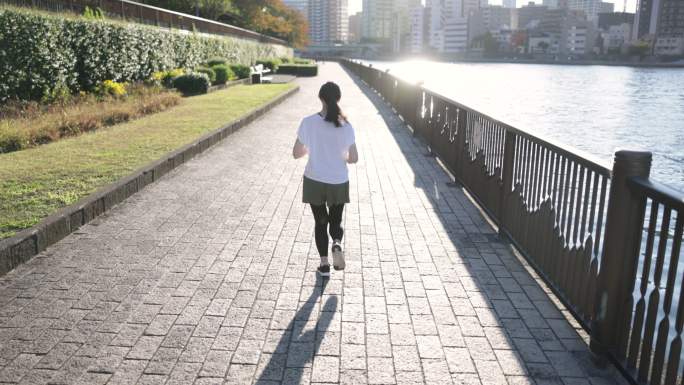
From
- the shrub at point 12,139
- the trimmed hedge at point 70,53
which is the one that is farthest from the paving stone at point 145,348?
the trimmed hedge at point 70,53

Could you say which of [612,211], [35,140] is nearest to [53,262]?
[612,211]

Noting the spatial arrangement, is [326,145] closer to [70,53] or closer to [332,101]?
[332,101]

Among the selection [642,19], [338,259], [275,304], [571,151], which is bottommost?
[275,304]

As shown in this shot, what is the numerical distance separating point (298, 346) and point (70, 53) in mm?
14561

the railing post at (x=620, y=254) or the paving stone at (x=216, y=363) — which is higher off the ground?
the railing post at (x=620, y=254)

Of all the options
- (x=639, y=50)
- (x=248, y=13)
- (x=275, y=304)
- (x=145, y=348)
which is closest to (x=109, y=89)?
(x=275, y=304)

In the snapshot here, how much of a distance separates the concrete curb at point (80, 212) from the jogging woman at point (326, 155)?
2.55 m

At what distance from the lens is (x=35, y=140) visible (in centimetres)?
1109

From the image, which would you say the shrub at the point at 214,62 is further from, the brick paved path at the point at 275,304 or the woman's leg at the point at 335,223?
the woman's leg at the point at 335,223

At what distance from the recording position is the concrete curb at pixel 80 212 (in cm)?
523

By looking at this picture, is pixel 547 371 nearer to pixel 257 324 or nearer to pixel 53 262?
pixel 257 324

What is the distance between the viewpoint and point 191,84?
23.4 m

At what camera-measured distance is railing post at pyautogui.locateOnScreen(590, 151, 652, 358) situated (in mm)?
3533

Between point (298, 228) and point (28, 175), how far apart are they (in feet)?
13.6
